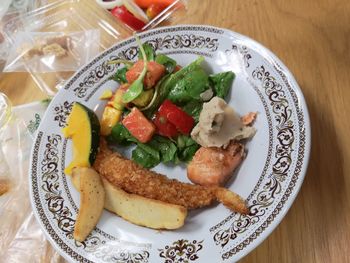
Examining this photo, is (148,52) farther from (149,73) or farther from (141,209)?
(141,209)

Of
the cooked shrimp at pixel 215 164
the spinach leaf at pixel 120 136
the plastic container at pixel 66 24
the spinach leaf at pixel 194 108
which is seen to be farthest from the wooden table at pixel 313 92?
the spinach leaf at pixel 120 136

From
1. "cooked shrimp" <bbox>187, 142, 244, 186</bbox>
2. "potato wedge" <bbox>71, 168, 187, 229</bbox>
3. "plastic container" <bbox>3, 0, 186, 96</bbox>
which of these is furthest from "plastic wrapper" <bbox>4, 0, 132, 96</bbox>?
"cooked shrimp" <bbox>187, 142, 244, 186</bbox>

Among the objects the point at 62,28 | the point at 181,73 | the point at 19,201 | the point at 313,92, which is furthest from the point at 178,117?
the point at 62,28

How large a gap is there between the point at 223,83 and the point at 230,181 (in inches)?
12.1

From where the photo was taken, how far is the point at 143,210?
44.8 inches

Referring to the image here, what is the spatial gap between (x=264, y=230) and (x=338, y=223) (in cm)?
20

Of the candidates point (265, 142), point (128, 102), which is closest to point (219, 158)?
point (265, 142)

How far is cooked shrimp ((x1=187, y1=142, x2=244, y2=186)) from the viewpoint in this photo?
45.6 inches

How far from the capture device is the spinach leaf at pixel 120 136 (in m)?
1.38

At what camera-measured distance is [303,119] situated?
1106 mm

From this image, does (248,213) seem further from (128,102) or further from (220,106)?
(128,102)

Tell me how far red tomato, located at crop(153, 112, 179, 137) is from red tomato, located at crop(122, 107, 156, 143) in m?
0.02

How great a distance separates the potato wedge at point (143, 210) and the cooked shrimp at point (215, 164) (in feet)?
0.38

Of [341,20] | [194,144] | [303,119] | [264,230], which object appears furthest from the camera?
[341,20]
